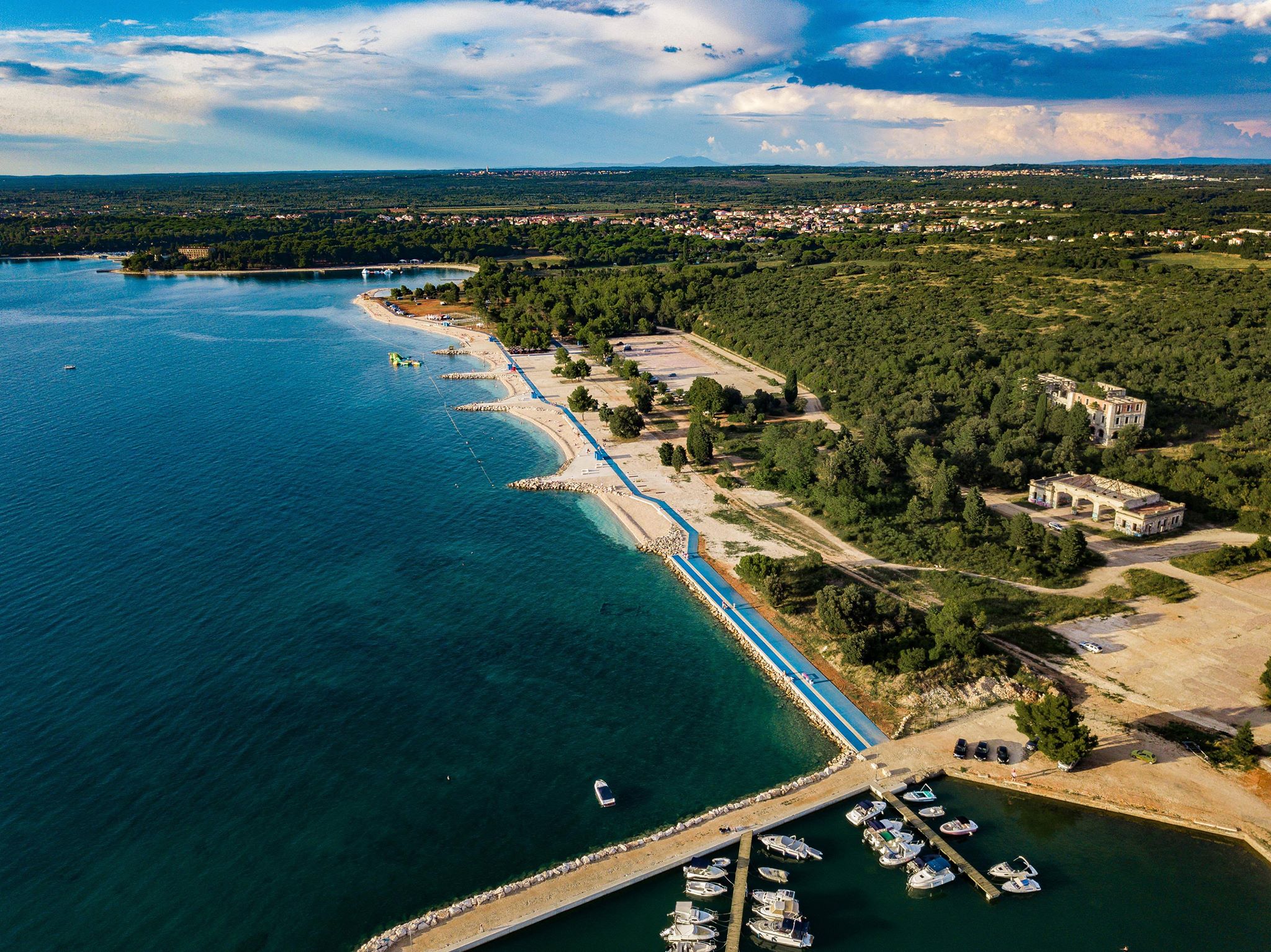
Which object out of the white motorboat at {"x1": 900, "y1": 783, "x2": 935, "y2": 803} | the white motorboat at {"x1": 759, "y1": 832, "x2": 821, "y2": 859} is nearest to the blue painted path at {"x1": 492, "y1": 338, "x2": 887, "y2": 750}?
the white motorboat at {"x1": 900, "y1": 783, "x2": 935, "y2": 803}

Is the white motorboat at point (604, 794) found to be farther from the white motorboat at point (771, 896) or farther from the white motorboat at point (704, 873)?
the white motorboat at point (771, 896)

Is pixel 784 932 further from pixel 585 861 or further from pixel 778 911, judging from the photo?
pixel 585 861

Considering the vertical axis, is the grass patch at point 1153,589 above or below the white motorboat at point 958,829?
above

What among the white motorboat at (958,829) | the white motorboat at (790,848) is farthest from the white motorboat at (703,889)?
the white motorboat at (958,829)

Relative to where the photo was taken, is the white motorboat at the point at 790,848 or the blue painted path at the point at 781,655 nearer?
the white motorboat at the point at 790,848

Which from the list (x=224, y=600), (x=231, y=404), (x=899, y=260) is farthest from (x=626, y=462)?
(x=899, y=260)

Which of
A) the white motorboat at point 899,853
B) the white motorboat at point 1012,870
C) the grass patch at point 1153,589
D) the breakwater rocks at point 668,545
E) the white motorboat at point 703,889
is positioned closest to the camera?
the white motorboat at point 703,889

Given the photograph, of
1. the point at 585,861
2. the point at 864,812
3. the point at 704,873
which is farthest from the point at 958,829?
the point at 585,861
